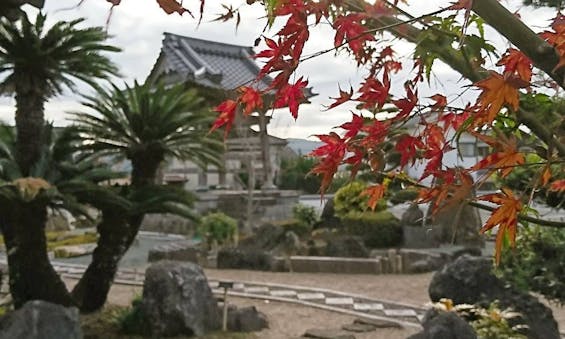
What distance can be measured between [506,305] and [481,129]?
5.15 meters

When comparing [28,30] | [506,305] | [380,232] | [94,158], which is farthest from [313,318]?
[380,232]

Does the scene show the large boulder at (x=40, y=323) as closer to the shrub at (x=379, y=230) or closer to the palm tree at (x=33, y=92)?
the palm tree at (x=33, y=92)

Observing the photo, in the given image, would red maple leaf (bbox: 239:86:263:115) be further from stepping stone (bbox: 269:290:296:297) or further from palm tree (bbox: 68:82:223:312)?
stepping stone (bbox: 269:290:296:297)

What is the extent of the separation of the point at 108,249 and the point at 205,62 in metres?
15.6

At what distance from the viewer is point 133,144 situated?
8195mm

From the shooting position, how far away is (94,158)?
8141 millimetres

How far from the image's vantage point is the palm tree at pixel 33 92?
6977mm

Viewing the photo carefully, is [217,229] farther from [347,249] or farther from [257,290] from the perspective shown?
[257,290]

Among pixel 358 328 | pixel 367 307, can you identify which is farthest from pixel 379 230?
pixel 358 328

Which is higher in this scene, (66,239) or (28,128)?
(28,128)

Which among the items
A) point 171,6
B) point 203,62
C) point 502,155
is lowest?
point 502,155

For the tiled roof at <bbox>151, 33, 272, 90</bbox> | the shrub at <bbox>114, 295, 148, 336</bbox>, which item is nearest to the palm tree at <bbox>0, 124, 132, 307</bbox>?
the shrub at <bbox>114, 295, 148, 336</bbox>

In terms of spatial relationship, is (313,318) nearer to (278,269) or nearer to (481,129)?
(278,269)

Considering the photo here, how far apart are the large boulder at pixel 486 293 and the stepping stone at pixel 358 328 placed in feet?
3.39
